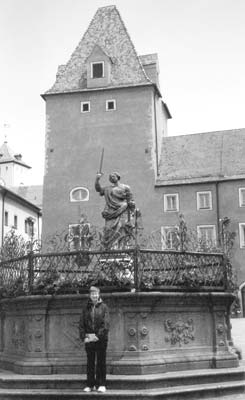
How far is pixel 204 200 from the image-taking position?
41.1 m

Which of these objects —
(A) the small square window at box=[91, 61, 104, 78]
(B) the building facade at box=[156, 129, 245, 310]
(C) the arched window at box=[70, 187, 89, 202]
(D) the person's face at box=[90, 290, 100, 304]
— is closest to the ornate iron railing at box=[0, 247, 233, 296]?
(D) the person's face at box=[90, 290, 100, 304]

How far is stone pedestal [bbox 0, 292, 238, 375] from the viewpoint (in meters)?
10.8

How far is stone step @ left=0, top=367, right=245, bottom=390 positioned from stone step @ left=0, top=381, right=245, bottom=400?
0.14m

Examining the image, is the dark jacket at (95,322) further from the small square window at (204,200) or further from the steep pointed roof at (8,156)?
the steep pointed roof at (8,156)

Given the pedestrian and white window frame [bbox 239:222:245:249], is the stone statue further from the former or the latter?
white window frame [bbox 239:222:245:249]

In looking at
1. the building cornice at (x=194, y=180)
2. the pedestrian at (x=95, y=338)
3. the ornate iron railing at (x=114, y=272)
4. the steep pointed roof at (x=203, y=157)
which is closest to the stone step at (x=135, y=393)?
the pedestrian at (x=95, y=338)

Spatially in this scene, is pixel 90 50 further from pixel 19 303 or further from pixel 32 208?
pixel 19 303

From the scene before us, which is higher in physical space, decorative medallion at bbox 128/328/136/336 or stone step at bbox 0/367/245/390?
decorative medallion at bbox 128/328/136/336

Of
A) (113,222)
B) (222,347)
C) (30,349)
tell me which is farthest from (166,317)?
(113,222)

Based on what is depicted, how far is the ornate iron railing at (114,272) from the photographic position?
11305 millimetres

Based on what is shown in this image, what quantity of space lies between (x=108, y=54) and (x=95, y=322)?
3789cm

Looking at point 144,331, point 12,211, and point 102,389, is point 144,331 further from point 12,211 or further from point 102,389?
point 12,211

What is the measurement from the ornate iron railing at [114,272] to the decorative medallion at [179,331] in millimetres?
679

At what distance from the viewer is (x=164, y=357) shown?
11.0 metres
